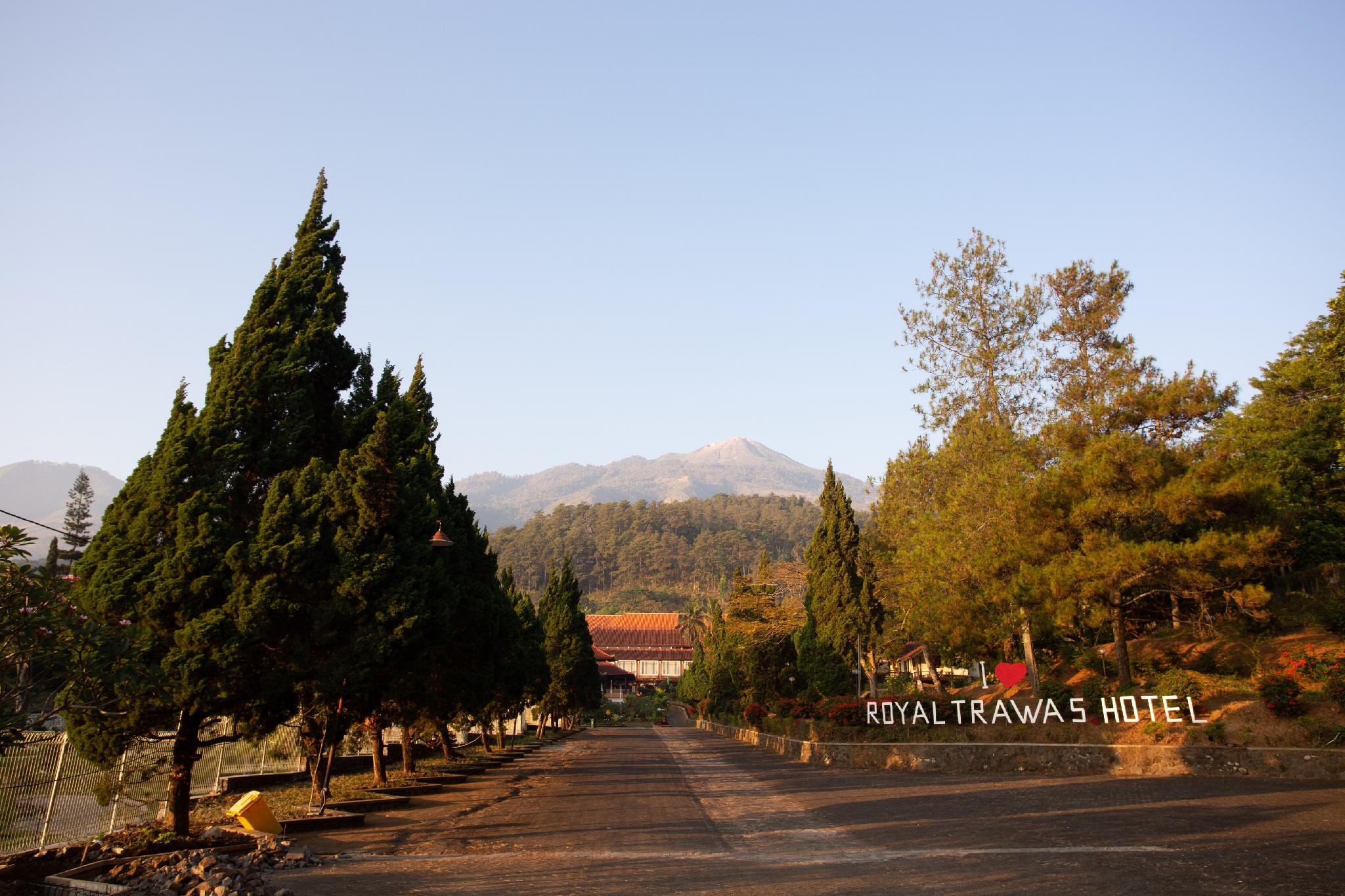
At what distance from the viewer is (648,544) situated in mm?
149500

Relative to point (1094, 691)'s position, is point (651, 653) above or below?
above

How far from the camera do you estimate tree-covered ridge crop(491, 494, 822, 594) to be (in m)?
141

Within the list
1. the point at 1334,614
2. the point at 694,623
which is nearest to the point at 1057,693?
the point at 1334,614

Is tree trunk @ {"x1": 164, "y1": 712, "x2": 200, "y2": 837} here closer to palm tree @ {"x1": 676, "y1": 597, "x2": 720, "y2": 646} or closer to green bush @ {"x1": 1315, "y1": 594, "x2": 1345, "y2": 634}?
green bush @ {"x1": 1315, "y1": 594, "x2": 1345, "y2": 634}

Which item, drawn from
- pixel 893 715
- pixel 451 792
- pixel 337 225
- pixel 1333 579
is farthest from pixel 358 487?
pixel 1333 579

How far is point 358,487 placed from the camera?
13.0 m

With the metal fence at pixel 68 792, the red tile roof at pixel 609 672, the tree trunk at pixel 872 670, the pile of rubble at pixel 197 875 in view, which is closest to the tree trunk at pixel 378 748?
the metal fence at pixel 68 792

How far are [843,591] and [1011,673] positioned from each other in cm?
575

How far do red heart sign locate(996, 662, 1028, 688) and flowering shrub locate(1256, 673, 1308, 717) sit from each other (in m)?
6.21

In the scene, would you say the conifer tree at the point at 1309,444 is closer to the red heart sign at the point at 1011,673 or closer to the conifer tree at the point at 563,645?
the red heart sign at the point at 1011,673

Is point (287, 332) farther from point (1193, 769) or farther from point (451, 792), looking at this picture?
point (1193, 769)

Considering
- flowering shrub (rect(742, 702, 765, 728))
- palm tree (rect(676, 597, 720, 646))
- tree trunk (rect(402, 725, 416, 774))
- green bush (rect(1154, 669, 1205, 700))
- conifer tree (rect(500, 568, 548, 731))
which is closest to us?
green bush (rect(1154, 669, 1205, 700))

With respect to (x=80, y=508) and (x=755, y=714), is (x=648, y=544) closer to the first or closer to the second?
(x=80, y=508)

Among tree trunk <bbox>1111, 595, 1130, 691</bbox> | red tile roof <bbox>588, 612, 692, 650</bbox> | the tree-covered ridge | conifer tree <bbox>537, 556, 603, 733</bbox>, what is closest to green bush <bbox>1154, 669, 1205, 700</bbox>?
tree trunk <bbox>1111, 595, 1130, 691</bbox>
